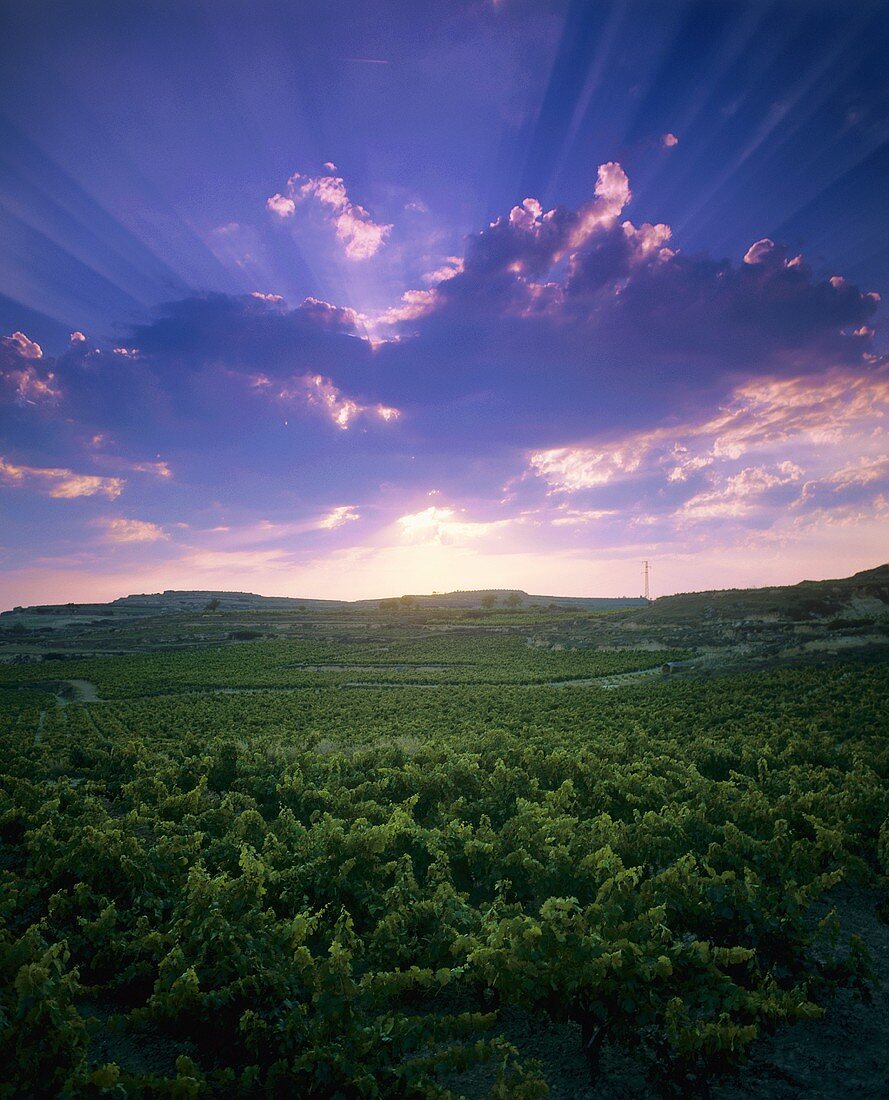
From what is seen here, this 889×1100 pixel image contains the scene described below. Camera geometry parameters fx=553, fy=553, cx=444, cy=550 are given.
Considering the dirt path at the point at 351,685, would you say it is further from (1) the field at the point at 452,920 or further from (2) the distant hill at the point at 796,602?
(2) the distant hill at the point at 796,602

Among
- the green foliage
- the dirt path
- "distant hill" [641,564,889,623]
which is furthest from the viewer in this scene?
"distant hill" [641,564,889,623]

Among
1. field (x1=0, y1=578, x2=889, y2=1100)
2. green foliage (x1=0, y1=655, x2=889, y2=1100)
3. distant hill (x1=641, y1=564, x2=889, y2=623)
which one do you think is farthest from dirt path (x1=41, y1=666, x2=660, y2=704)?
distant hill (x1=641, y1=564, x2=889, y2=623)

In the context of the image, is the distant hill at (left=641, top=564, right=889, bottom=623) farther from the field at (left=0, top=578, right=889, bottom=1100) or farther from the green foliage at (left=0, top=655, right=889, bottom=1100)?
the green foliage at (left=0, top=655, right=889, bottom=1100)

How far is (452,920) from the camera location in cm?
932

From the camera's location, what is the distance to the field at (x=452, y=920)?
657 centimetres

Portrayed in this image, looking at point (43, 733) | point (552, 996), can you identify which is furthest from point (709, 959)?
point (43, 733)

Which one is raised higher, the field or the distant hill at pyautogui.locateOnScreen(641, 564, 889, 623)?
the distant hill at pyautogui.locateOnScreen(641, 564, 889, 623)

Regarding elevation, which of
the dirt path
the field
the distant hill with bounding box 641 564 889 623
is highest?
the distant hill with bounding box 641 564 889 623

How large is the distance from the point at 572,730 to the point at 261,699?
1147 inches

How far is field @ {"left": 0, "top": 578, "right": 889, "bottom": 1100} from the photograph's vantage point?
6566mm

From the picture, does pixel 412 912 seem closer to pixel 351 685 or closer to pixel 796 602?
pixel 351 685

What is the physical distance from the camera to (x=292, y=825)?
42.9 ft

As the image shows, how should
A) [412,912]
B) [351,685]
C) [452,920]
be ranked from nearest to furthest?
[412,912] → [452,920] → [351,685]

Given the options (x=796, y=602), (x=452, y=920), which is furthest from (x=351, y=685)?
(x=796, y=602)
